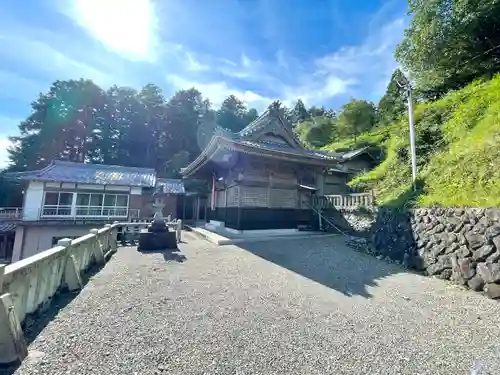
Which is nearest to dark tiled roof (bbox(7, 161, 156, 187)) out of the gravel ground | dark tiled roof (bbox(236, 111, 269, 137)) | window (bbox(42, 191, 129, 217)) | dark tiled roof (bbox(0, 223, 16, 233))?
window (bbox(42, 191, 129, 217))

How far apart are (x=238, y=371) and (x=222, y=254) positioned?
493 centimetres

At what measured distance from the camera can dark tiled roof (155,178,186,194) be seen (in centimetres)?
2237

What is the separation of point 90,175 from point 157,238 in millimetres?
14967

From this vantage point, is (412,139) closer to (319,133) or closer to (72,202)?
(72,202)

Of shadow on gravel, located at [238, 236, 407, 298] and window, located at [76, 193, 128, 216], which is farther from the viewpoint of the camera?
window, located at [76, 193, 128, 216]

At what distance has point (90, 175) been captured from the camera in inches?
746

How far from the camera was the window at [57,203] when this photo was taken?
653 inches

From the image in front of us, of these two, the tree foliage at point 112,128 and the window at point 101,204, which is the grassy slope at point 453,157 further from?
the tree foliage at point 112,128

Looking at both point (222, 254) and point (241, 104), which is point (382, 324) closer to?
point (222, 254)

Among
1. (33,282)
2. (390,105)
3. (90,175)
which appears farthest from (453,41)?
(90,175)

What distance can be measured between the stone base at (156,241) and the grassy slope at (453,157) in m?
7.71

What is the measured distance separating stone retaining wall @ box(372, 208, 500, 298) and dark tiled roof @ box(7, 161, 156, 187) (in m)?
18.5

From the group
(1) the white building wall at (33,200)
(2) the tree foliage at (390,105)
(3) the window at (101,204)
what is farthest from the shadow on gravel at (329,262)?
(2) the tree foliage at (390,105)

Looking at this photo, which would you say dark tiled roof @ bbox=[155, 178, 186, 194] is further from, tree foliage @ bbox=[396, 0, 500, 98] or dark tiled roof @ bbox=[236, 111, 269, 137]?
tree foliage @ bbox=[396, 0, 500, 98]
